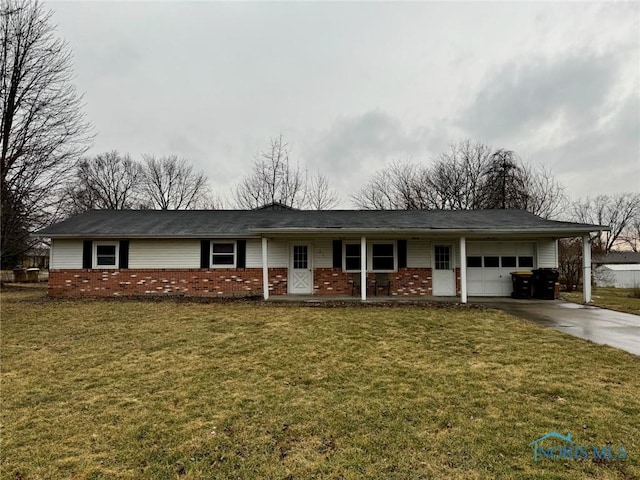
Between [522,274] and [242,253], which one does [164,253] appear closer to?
[242,253]

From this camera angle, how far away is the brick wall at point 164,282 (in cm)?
1288

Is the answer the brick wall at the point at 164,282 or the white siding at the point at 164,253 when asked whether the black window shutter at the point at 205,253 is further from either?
the brick wall at the point at 164,282

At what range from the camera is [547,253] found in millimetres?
12820

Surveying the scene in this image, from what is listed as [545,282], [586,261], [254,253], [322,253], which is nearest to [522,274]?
[545,282]

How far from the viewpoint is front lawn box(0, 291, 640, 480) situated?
2703mm

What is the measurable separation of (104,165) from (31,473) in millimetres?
39020

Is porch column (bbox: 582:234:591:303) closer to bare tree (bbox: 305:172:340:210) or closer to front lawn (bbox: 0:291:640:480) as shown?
front lawn (bbox: 0:291:640:480)

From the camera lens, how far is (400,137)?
23.8 m

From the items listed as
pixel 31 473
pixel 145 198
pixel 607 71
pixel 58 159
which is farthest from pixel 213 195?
pixel 31 473

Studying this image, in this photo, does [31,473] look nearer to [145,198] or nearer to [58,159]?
[58,159]

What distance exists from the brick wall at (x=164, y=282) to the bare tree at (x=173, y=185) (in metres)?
21.8

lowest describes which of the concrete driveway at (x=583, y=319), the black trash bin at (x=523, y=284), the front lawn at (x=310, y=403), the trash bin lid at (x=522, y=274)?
the front lawn at (x=310, y=403)

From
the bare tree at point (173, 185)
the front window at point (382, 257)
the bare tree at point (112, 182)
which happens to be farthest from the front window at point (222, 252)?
the bare tree at point (112, 182)

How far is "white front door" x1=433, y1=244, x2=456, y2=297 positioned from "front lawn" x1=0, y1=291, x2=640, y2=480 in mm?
5384
